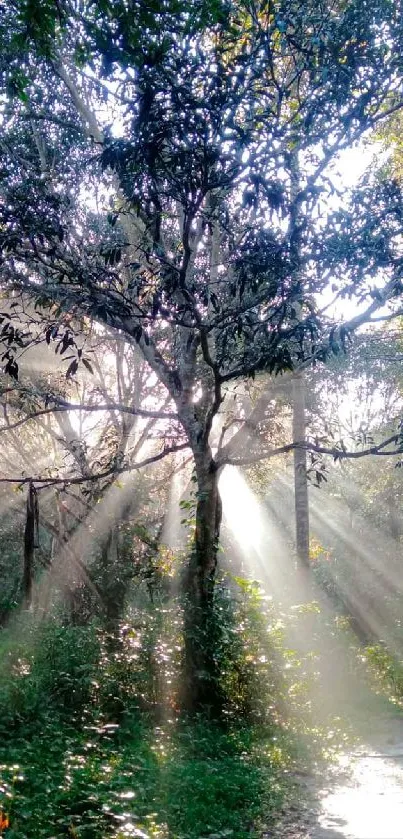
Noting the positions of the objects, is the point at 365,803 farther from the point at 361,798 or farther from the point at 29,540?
the point at 29,540

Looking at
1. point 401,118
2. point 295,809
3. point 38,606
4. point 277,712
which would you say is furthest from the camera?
point 38,606

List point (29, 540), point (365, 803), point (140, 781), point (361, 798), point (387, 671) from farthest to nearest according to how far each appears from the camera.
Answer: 1. point (387, 671)
2. point (29, 540)
3. point (361, 798)
4. point (365, 803)
5. point (140, 781)

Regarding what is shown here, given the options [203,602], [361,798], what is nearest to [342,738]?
[203,602]

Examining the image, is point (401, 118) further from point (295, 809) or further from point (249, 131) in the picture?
point (295, 809)

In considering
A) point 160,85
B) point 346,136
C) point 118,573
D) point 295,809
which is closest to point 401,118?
point 346,136

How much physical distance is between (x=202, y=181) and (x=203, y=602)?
257 inches

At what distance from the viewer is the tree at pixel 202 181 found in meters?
7.30

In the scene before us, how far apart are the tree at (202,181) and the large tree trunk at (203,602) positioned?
0.03 meters

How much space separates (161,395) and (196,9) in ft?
44.4

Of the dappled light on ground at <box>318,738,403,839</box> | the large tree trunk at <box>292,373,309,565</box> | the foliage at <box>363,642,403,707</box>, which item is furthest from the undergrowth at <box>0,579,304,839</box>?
the large tree trunk at <box>292,373,309,565</box>

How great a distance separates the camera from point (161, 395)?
1980cm

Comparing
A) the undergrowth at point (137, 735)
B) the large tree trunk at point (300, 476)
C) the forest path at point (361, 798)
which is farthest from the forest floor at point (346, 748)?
the large tree trunk at point (300, 476)

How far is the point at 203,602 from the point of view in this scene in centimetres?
1156

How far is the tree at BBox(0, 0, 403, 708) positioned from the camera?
7.30 m
